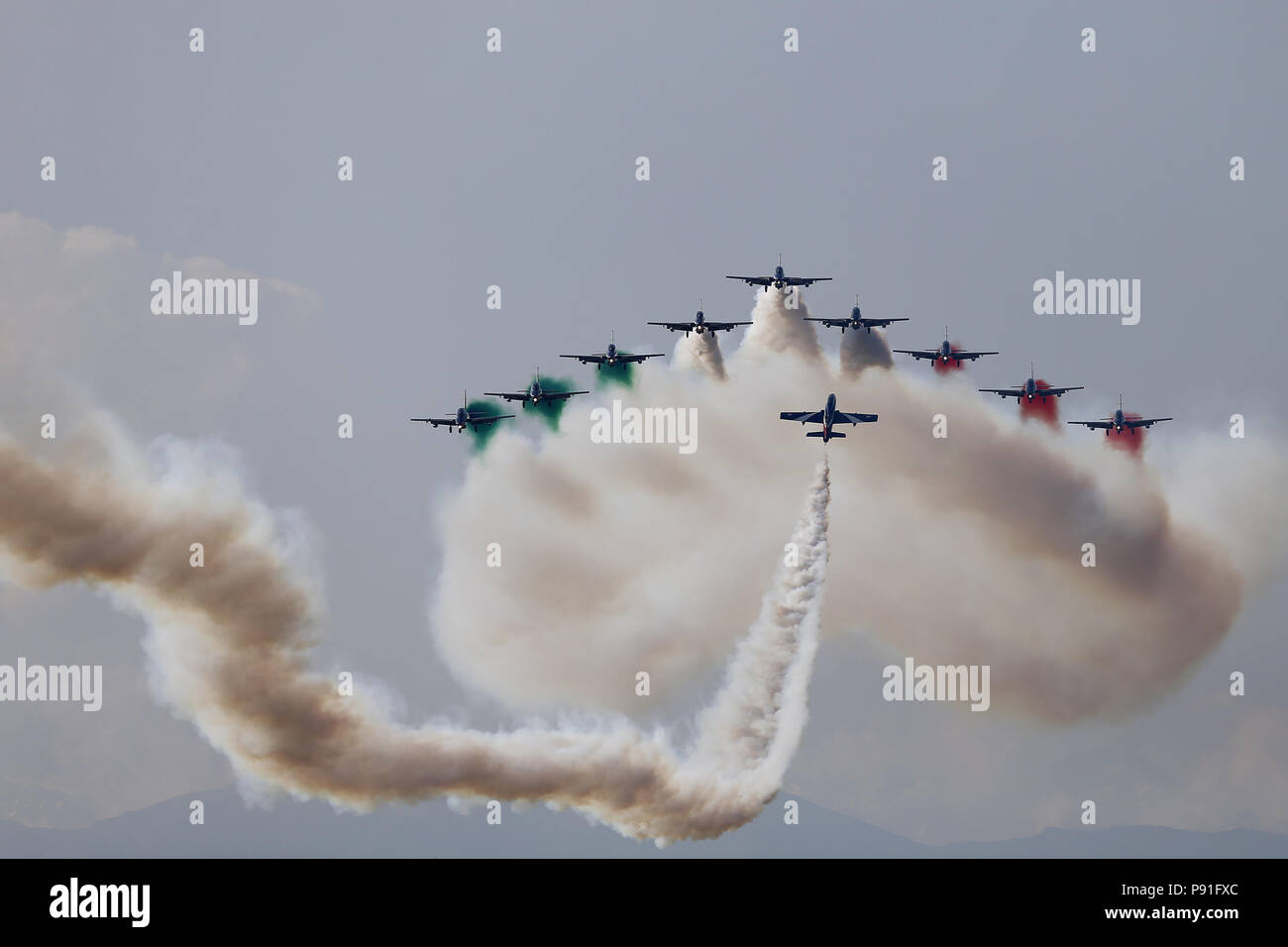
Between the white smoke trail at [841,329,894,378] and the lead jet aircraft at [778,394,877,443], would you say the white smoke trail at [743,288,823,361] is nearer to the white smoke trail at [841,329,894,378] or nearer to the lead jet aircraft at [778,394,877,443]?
the white smoke trail at [841,329,894,378]

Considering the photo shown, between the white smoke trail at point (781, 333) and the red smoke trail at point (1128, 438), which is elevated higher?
the white smoke trail at point (781, 333)

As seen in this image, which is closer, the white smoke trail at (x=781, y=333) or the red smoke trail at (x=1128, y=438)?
the white smoke trail at (x=781, y=333)

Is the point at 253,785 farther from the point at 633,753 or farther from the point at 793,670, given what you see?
the point at 793,670

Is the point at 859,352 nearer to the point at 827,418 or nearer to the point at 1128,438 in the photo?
the point at 827,418

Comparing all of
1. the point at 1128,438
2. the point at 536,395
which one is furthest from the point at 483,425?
the point at 1128,438

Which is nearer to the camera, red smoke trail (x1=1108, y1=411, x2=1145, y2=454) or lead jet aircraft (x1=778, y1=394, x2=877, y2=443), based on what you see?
lead jet aircraft (x1=778, y1=394, x2=877, y2=443)

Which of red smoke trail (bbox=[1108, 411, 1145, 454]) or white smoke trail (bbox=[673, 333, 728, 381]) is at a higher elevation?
white smoke trail (bbox=[673, 333, 728, 381])

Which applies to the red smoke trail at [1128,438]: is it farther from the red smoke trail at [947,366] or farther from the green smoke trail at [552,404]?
the green smoke trail at [552,404]
